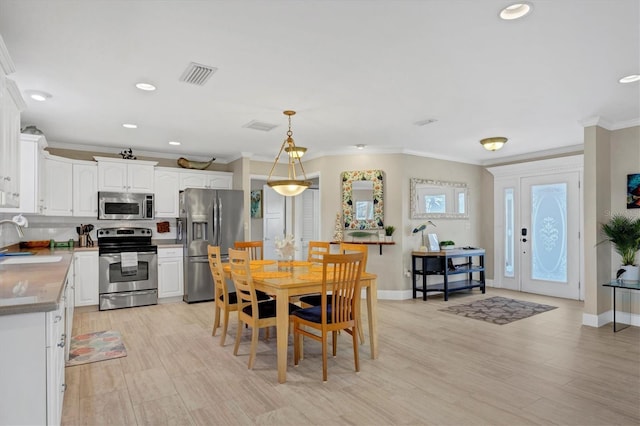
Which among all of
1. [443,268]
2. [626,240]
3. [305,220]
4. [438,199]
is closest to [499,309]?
[443,268]

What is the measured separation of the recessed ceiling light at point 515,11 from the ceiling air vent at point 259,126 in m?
2.95

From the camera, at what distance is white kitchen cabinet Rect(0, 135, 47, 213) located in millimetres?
4004

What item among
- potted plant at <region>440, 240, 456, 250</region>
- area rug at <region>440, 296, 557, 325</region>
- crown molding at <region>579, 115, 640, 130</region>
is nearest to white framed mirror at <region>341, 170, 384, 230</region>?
potted plant at <region>440, 240, 456, 250</region>

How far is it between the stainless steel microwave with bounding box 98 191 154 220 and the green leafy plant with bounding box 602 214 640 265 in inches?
249

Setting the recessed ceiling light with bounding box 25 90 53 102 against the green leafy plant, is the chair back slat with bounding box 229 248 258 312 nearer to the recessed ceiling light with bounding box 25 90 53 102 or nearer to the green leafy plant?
the recessed ceiling light with bounding box 25 90 53 102

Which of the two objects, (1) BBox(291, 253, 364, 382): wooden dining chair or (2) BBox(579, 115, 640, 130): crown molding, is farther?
(2) BBox(579, 115, 640, 130): crown molding

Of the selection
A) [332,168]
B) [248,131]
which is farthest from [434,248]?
[248,131]

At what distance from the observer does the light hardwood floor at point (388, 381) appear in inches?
97.7

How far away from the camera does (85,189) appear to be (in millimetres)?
5555

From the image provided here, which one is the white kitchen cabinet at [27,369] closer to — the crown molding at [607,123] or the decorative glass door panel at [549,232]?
the crown molding at [607,123]

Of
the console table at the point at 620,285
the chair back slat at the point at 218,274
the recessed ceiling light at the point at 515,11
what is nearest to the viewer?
the recessed ceiling light at the point at 515,11

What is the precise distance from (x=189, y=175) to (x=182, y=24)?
14.3 feet

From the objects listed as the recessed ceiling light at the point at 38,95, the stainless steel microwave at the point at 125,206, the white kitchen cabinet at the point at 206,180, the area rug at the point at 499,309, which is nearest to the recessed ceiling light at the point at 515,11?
the area rug at the point at 499,309

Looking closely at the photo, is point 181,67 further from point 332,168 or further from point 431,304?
point 431,304
